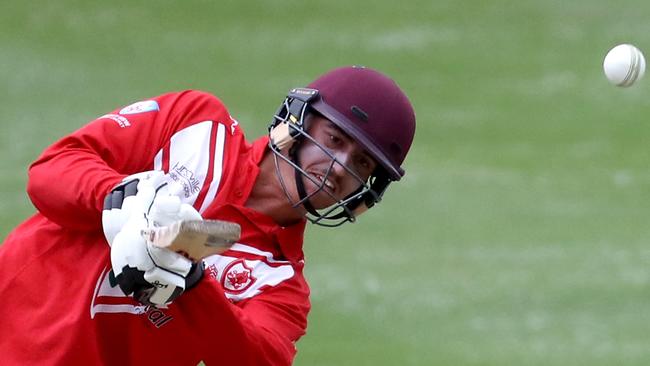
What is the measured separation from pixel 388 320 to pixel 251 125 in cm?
207

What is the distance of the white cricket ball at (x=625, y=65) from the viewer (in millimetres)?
5945

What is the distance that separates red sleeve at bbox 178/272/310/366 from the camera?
10.4ft

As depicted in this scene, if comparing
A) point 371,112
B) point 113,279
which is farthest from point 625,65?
point 113,279

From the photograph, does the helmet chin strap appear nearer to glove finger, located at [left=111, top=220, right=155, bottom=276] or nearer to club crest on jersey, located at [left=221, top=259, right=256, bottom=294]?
club crest on jersey, located at [left=221, top=259, right=256, bottom=294]

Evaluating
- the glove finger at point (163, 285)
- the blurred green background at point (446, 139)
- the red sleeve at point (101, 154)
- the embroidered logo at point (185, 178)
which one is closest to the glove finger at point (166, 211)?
the glove finger at point (163, 285)

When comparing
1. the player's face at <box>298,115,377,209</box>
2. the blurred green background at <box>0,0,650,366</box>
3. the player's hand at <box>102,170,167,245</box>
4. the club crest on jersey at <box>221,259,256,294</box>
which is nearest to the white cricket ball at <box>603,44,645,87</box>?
the blurred green background at <box>0,0,650,366</box>

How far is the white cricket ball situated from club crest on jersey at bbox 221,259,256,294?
111 inches

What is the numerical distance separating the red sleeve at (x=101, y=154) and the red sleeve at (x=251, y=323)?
388 mm

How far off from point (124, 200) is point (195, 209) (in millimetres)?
380

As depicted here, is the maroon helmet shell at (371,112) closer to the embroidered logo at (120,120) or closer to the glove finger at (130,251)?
the embroidered logo at (120,120)

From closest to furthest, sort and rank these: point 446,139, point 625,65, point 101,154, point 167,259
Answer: point 167,259 < point 101,154 < point 625,65 < point 446,139

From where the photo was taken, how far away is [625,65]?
5.96 meters

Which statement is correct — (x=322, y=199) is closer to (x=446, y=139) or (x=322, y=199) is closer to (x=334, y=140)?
(x=334, y=140)

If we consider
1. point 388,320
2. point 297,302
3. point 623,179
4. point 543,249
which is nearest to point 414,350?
point 388,320
